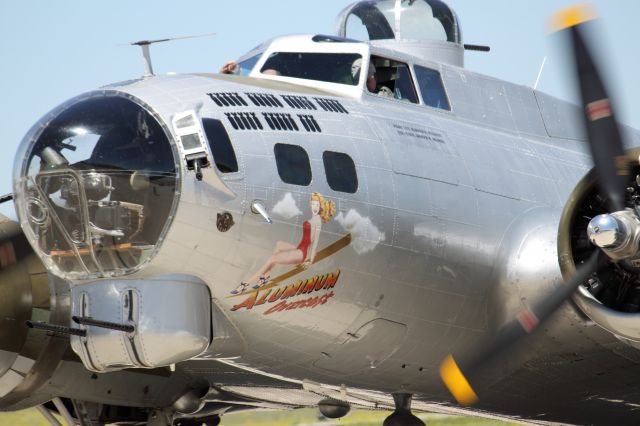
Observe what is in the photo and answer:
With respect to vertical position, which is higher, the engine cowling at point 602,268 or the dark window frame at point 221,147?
the dark window frame at point 221,147

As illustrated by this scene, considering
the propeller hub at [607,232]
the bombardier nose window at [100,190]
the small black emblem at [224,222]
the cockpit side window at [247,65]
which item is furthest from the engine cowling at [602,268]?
the cockpit side window at [247,65]

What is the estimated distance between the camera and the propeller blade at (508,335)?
10453 mm

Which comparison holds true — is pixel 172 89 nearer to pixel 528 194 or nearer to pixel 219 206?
pixel 219 206

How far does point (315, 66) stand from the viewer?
12164 mm

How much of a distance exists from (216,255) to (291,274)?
0.73m

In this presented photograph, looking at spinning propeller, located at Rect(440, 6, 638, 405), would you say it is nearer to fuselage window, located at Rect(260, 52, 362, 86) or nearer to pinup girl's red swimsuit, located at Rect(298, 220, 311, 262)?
pinup girl's red swimsuit, located at Rect(298, 220, 311, 262)

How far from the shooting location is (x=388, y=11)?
14.6 metres

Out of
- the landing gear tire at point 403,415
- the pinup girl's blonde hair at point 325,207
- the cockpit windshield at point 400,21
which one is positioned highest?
the cockpit windshield at point 400,21

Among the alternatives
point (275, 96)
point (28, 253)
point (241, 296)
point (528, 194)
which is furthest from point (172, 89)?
point (528, 194)

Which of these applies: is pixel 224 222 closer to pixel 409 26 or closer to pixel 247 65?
pixel 247 65

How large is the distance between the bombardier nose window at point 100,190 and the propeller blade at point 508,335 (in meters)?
3.13

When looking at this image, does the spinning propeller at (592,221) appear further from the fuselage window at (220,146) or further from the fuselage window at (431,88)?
the fuselage window at (220,146)

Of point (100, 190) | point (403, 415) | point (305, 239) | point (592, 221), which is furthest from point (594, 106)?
point (100, 190)

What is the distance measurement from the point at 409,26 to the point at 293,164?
14.7 ft
